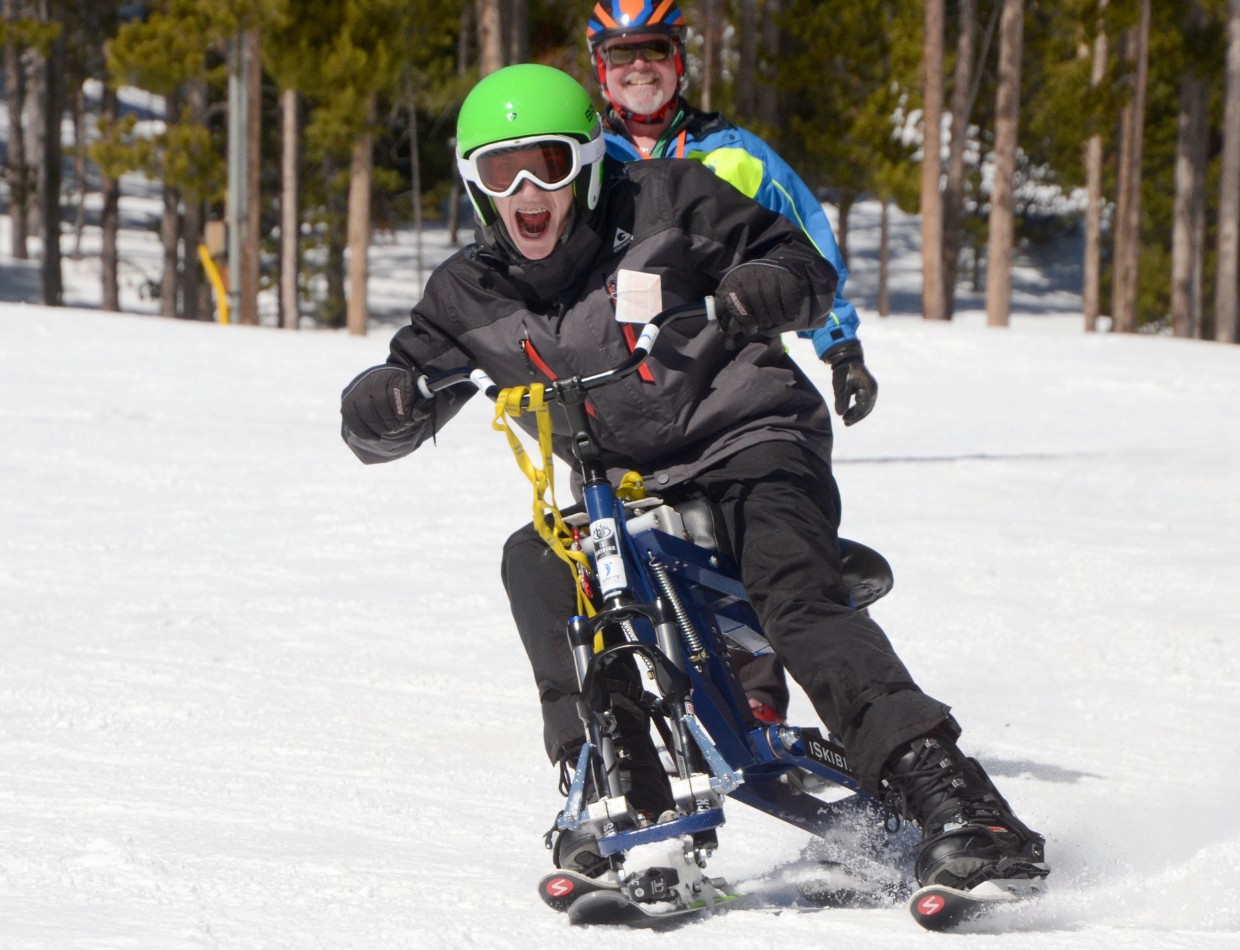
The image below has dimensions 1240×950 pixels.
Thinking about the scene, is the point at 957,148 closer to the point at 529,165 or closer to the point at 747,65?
the point at 747,65

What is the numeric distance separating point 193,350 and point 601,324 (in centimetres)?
1352

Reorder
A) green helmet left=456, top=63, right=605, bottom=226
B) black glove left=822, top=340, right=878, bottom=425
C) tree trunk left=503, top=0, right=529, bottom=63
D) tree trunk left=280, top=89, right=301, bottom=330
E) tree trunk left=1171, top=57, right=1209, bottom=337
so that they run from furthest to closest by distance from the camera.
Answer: tree trunk left=1171, top=57, right=1209, bottom=337 → tree trunk left=280, top=89, right=301, bottom=330 → tree trunk left=503, top=0, right=529, bottom=63 → black glove left=822, top=340, right=878, bottom=425 → green helmet left=456, top=63, right=605, bottom=226

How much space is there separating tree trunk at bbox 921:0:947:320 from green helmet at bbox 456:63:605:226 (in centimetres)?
2187

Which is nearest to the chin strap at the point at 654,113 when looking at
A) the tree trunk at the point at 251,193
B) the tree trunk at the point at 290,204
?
the tree trunk at the point at 251,193

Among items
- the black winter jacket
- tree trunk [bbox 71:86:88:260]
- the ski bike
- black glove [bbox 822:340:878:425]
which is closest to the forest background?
tree trunk [bbox 71:86:88:260]

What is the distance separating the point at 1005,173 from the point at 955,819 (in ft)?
76.8

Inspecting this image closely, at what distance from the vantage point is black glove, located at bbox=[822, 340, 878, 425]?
4.12m

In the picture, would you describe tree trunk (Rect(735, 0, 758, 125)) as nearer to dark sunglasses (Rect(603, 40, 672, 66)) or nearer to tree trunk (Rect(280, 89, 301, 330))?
tree trunk (Rect(280, 89, 301, 330))

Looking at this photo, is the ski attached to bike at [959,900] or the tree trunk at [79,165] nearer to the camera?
the ski attached to bike at [959,900]

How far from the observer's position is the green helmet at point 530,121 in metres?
3.47

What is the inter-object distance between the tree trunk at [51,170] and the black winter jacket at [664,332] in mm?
32285

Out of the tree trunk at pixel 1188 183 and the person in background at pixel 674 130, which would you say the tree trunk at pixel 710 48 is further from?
the person in background at pixel 674 130

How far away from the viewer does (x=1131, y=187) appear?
1303 inches

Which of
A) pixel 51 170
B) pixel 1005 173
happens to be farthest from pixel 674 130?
pixel 51 170
